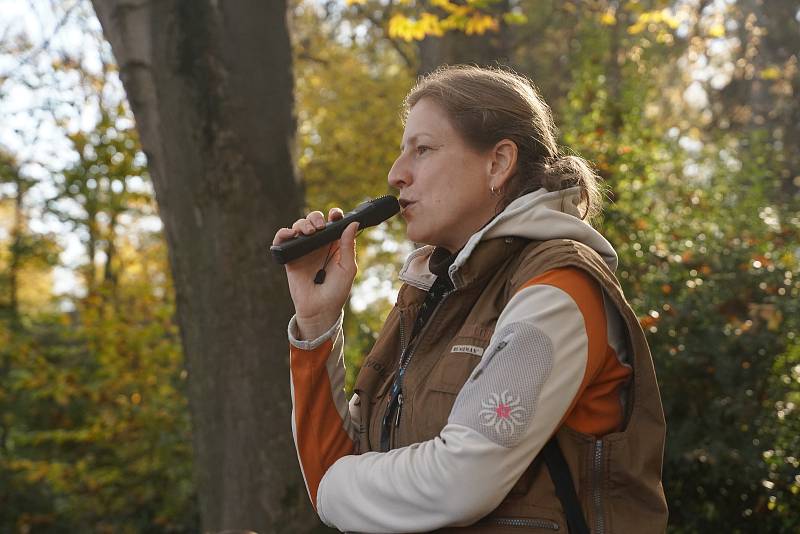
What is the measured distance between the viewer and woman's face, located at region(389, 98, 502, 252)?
2.28 metres

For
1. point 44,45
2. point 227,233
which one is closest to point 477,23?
point 227,233

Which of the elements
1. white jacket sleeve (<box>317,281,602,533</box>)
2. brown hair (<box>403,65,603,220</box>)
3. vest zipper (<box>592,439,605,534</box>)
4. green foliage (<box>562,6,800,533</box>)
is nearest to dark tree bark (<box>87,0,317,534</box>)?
green foliage (<box>562,6,800,533</box>)

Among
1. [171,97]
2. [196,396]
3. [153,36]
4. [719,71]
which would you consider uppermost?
[719,71]

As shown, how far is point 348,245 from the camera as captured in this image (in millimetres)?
2445

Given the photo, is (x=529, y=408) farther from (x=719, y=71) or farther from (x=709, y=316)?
(x=719, y=71)

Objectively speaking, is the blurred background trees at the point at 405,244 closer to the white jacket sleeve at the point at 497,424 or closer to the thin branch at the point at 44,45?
the thin branch at the point at 44,45

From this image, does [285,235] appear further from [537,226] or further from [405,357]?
[537,226]

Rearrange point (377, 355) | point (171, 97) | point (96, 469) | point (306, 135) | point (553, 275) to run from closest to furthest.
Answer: point (553, 275) → point (377, 355) → point (171, 97) → point (96, 469) → point (306, 135)

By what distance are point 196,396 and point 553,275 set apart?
11.5 ft

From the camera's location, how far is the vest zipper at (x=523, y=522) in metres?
1.84

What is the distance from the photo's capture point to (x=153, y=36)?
4.96 metres

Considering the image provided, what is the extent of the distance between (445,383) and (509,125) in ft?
2.29

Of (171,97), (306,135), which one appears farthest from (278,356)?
(306,135)

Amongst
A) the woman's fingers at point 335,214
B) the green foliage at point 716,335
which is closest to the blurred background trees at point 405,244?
the green foliage at point 716,335
